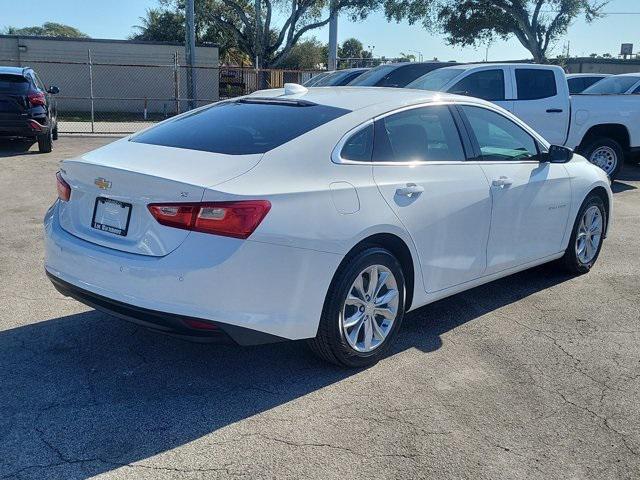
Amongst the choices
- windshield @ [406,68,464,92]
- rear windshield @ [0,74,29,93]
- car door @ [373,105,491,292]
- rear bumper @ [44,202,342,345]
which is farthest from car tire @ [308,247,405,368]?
rear windshield @ [0,74,29,93]

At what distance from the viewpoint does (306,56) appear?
174ft

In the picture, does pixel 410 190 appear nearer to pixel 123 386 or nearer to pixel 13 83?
pixel 123 386

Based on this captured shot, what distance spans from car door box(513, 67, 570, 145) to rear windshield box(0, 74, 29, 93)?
8.85m

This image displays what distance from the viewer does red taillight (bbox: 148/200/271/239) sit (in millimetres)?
3410

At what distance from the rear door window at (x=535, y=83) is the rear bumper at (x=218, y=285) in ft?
27.1

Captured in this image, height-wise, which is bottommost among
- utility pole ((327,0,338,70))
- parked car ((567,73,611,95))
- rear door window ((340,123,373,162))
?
rear door window ((340,123,373,162))

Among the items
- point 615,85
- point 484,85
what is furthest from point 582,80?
point 484,85

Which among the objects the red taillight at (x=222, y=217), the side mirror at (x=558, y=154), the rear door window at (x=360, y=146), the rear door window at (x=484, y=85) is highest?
the rear door window at (x=484, y=85)

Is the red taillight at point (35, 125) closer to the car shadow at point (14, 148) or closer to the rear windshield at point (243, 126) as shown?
the car shadow at point (14, 148)

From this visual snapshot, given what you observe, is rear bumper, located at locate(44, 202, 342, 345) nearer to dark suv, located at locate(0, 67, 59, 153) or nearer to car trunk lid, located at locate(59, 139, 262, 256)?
car trunk lid, located at locate(59, 139, 262, 256)

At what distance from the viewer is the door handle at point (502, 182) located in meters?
4.92

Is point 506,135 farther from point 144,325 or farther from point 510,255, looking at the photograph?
point 144,325

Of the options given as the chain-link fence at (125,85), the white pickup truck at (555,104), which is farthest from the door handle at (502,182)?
the chain-link fence at (125,85)

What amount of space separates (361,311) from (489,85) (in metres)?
7.56
